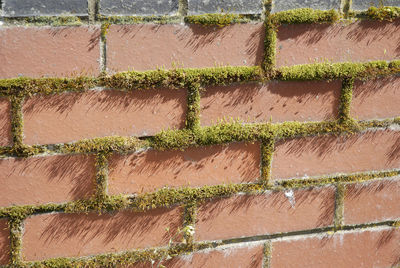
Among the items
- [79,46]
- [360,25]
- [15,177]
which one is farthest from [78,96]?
[360,25]

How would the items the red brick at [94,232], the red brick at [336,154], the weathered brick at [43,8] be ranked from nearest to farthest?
the weathered brick at [43,8], the red brick at [94,232], the red brick at [336,154]

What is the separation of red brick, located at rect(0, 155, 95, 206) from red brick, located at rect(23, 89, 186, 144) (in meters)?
0.05

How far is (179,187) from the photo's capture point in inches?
44.2

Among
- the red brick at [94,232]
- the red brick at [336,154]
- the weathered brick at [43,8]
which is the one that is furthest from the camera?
the red brick at [336,154]

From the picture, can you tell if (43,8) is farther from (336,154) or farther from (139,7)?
(336,154)

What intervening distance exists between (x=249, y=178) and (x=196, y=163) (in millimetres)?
154

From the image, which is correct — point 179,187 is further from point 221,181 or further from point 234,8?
point 234,8

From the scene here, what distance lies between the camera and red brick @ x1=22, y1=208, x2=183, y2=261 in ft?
3.49

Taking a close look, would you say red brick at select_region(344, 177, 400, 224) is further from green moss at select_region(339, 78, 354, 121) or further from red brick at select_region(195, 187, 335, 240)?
green moss at select_region(339, 78, 354, 121)

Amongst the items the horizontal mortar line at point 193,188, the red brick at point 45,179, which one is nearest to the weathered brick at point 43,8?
the red brick at point 45,179

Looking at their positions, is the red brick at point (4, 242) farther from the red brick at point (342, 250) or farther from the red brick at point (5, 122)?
the red brick at point (342, 250)

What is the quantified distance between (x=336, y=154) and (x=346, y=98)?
0.51 ft

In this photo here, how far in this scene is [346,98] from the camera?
117 cm

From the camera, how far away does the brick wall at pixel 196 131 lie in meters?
1.01
